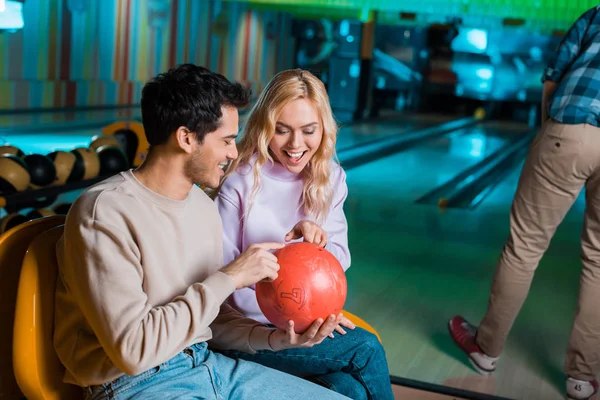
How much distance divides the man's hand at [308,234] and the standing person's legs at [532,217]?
0.96 metres

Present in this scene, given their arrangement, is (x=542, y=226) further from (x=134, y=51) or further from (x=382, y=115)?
(x=382, y=115)

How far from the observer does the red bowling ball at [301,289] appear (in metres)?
1.17

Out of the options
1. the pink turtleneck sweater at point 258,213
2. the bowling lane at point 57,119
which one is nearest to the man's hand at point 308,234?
the pink turtleneck sweater at point 258,213

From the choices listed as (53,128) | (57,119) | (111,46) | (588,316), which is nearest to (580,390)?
(588,316)

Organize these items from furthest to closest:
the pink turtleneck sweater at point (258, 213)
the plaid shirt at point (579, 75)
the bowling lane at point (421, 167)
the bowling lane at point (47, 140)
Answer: the bowling lane at point (47, 140) → the bowling lane at point (421, 167) → the plaid shirt at point (579, 75) → the pink turtleneck sweater at point (258, 213)

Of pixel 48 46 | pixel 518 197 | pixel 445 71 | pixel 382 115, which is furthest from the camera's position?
pixel 445 71

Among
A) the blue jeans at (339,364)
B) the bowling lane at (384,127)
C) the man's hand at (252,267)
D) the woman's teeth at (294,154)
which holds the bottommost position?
the bowling lane at (384,127)

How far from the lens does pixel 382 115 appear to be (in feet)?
43.6

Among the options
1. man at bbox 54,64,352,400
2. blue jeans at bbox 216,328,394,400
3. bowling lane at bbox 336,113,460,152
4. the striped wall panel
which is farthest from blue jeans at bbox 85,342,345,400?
the striped wall panel

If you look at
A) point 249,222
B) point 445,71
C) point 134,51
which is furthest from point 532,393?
point 445,71

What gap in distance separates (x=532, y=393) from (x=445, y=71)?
1384 cm

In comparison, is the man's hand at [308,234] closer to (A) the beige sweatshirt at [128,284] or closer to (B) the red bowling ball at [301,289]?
(B) the red bowling ball at [301,289]

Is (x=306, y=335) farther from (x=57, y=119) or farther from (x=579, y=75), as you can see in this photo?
(x=57, y=119)

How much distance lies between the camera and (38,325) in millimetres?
1080
